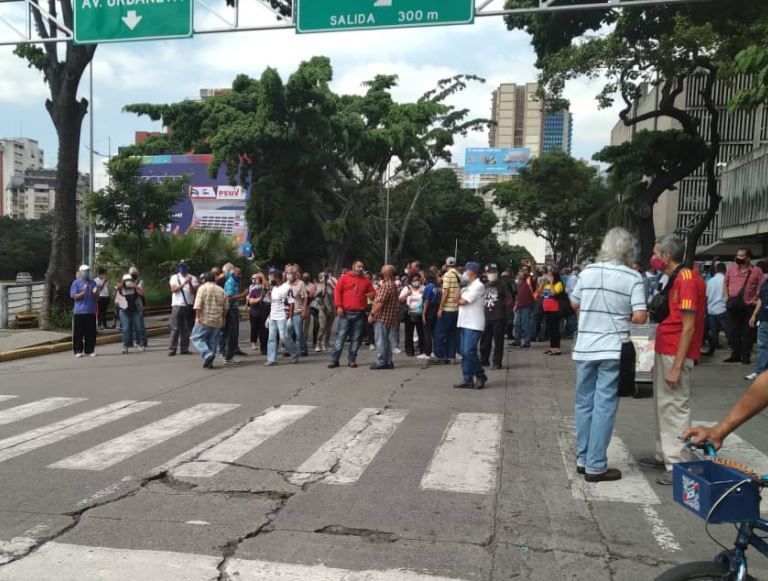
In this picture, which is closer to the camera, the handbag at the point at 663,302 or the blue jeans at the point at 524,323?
the handbag at the point at 663,302

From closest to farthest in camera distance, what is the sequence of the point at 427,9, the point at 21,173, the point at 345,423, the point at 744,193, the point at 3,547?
the point at 3,547
the point at 345,423
the point at 427,9
the point at 744,193
the point at 21,173

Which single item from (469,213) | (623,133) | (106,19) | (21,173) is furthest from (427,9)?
(21,173)

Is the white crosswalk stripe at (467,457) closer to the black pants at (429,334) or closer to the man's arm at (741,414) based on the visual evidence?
the man's arm at (741,414)

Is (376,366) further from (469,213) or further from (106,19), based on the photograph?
(469,213)

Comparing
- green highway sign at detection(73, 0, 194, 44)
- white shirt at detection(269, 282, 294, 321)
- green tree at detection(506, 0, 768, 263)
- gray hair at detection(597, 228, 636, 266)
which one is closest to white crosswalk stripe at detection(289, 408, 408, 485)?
gray hair at detection(597, 228, 636, 266)

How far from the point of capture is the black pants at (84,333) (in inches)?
532

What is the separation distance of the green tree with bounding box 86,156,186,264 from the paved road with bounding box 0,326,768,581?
476 inches

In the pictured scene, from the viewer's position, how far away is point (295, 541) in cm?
429

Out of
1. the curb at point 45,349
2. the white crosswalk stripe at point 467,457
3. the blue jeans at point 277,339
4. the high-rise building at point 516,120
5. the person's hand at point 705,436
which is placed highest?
the high-rise building at point 516,120

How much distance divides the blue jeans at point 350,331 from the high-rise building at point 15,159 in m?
159

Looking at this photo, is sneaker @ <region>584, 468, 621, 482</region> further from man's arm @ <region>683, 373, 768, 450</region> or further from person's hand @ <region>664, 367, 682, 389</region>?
man's arm @ <region>683, 373, 768, 450</region>

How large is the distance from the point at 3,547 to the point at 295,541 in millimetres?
1721

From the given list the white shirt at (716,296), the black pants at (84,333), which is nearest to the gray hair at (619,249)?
the white shirt at (716,296)

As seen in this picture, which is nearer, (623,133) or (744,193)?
(744,193)
